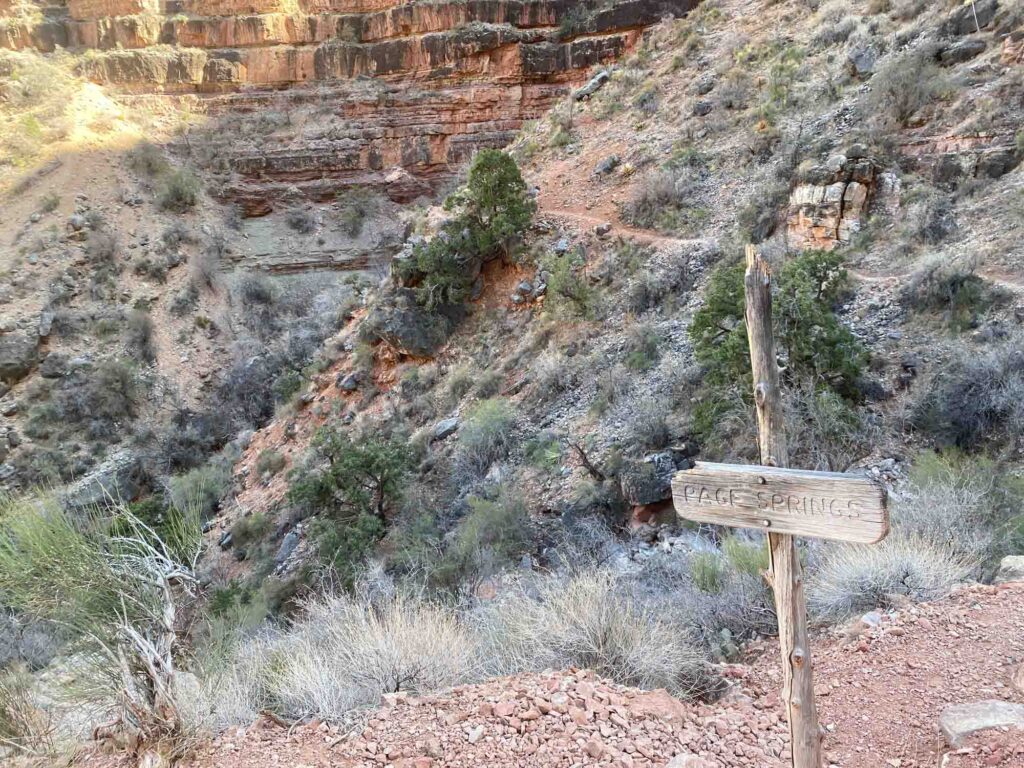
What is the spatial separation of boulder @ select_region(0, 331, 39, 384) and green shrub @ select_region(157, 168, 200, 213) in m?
7.82

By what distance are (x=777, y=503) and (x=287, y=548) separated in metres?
9.36

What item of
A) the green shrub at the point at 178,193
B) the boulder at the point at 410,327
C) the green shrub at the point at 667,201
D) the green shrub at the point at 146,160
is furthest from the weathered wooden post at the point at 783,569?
the green shrub at the point at 146,160

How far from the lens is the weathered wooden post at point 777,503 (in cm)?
186

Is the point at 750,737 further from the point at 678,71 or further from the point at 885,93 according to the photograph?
the point at 678,71

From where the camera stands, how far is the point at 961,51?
34.8ft

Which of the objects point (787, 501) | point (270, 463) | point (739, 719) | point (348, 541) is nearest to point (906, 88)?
point (739, 719)

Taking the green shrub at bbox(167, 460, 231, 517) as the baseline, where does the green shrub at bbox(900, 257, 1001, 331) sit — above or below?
above

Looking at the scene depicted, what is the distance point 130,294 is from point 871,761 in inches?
895

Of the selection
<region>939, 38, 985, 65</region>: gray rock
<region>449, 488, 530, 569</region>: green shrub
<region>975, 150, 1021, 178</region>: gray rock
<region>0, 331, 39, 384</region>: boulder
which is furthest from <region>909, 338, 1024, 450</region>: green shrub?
<region>0, 331, 39, 384</region>: boulder

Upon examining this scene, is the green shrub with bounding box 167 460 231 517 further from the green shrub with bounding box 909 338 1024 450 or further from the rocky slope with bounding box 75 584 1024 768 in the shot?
the green shrub with bounding box 909 338 1024 450

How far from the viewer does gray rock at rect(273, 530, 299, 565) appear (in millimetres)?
9578

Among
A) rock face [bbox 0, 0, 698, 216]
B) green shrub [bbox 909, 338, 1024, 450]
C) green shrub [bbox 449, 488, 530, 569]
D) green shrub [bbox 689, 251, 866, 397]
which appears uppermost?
rock face [bbox 0, 0, 698, 216]

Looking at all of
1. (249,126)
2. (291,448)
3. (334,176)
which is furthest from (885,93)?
(249,126)

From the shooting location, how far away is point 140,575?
3.54 metres
